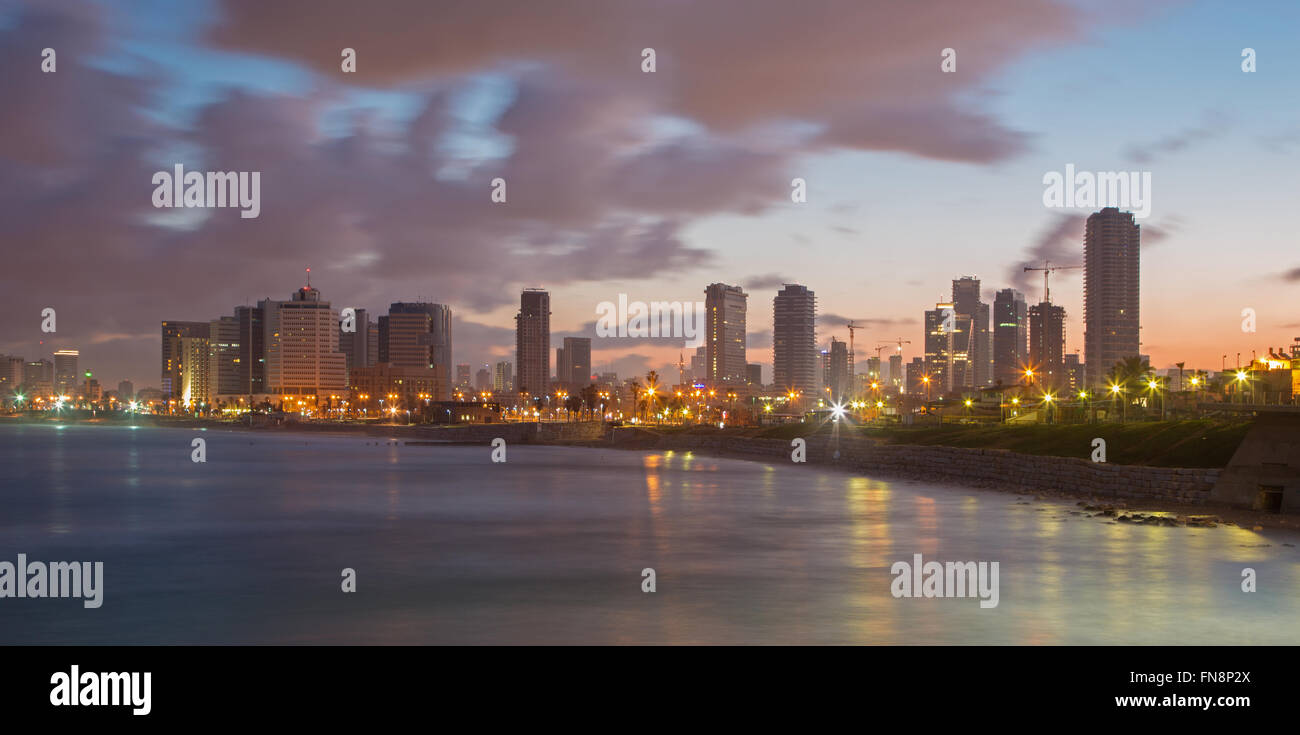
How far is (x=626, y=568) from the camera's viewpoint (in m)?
30.8

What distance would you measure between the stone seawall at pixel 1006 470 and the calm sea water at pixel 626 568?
355 centimetres

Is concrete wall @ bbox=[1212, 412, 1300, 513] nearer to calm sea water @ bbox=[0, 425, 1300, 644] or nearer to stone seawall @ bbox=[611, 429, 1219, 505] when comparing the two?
stone seawall @ bbox=[611, 429, 1219, 505]

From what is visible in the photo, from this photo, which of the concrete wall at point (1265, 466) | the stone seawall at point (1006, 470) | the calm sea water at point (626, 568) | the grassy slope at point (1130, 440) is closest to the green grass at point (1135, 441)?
the grassy slope at point (1130, 440)

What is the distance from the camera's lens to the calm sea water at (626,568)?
21.3m

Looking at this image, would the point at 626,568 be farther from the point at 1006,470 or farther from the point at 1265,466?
the point at 1006,470

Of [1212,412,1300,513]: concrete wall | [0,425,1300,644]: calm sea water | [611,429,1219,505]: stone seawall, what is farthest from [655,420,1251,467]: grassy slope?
[0,425,1300,644]: calm sea water

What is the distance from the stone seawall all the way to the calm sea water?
3.55m

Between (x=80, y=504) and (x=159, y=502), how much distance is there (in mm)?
4477

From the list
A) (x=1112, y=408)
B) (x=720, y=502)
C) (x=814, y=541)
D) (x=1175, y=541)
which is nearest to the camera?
(x=1175, y=541)

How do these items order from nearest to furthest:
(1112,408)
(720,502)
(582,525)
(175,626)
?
(175,626) → (582,525) → (720,502) → (1112,408)
